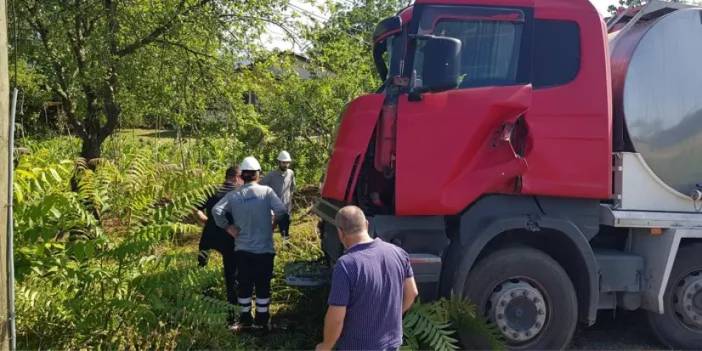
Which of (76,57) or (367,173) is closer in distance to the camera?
(367,173)

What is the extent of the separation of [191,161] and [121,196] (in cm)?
612

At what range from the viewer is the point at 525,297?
17.3 ft

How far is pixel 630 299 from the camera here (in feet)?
18.6

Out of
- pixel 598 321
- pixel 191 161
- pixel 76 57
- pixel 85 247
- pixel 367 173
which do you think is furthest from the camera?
pixel 191 161

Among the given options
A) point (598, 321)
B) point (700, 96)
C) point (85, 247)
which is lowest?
point (598, 321)

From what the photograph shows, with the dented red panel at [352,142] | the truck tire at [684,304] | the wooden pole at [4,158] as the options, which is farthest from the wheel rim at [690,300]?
the wooden pole at [4,158]

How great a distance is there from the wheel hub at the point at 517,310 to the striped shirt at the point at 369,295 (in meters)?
1.98

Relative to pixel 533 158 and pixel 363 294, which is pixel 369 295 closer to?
pixel 363 294

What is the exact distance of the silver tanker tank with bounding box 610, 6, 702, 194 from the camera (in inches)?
218

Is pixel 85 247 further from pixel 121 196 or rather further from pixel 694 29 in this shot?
pixel 694 29

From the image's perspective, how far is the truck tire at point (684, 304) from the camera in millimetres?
5785

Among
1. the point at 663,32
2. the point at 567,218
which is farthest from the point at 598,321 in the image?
the point at 663,32

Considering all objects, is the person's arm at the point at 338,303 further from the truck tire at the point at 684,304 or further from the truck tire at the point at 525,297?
the truck tire at the point at 684,304

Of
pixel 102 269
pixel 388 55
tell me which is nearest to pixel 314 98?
pixel 388 55
